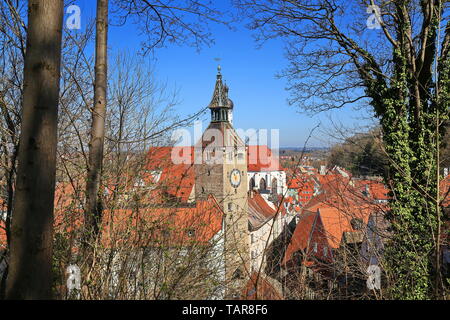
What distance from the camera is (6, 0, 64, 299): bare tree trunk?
199 centimetres

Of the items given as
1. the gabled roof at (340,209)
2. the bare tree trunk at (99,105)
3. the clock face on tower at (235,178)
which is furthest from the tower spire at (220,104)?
the bare tree trunk at (99,105)

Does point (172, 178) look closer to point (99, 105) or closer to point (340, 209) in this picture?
point (99, 105)

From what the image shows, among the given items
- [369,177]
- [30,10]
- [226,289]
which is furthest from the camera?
[369,177]

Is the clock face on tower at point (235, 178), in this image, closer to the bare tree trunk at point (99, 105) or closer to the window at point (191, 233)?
the window at point (191, 233)

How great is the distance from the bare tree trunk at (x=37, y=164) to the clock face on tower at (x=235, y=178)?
2603 centimetres

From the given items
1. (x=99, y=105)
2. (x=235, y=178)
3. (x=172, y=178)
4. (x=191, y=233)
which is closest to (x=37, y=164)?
(x=99, y=105)

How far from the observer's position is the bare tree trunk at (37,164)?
1.99 meters

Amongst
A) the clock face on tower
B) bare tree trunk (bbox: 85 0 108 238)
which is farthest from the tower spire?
bare tree trunk (bbox: 85 0 108 238)

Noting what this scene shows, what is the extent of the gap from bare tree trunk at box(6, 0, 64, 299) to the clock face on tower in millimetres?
26029

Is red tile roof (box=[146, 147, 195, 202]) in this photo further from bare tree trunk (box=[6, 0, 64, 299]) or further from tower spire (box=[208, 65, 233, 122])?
tower spire (box=[208, 65, 233, 122])
